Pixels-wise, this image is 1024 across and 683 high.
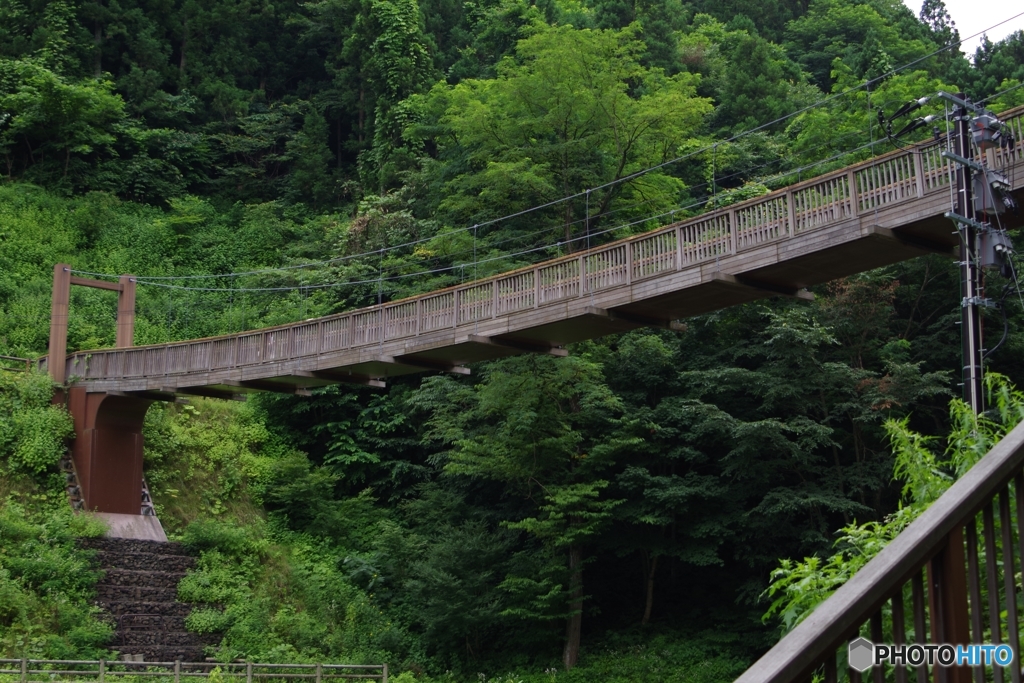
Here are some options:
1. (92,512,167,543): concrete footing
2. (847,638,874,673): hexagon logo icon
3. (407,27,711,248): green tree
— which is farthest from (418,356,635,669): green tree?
(847,638,874,673): hexagon logo icon

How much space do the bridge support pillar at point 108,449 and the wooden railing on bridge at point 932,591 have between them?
2198 cm

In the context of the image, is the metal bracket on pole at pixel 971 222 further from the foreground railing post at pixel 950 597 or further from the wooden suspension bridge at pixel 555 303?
the foreground railing post at pixel 950 597

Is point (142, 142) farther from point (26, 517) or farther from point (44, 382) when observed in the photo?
point (26, 517)

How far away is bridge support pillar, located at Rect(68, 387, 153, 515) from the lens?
2223 cm

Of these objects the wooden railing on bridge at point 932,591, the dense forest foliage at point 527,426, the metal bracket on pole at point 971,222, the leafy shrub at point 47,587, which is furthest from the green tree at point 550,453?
the wooden railing on bridge at point 932,591

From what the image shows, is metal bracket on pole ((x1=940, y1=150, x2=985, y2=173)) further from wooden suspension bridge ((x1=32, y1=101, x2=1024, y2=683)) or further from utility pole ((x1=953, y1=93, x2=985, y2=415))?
wooden suspension bridge ((x1=32, y1=101, x2=1024, y2=683))

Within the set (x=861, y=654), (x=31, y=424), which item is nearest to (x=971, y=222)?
(x=861, y=654)

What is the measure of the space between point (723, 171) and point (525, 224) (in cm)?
866

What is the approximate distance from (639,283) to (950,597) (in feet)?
43.9

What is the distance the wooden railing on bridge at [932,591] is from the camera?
1877 mm

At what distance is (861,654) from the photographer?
6.78 ft

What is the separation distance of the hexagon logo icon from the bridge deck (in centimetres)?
1203

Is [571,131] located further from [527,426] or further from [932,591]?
[932,591]

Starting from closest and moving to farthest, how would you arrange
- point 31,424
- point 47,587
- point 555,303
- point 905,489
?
point 905,489
point 555,303
point 47,587
point 31,424
